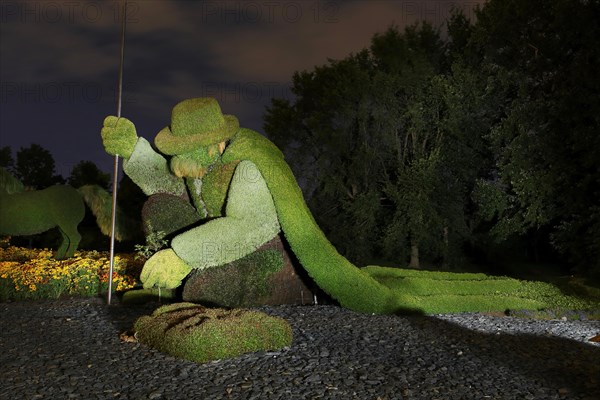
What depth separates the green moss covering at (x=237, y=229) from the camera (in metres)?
6.96

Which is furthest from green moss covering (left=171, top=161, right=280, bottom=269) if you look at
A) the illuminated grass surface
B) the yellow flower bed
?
the yellow flower bed

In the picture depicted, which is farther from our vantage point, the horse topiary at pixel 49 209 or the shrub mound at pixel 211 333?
the horse topiary at pixel 49 209

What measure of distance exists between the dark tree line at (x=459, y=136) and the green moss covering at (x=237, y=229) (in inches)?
447

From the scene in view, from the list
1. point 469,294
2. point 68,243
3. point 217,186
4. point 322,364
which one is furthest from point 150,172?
point 469,294

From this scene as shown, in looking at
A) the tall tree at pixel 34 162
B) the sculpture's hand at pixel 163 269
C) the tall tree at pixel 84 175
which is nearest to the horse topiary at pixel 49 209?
the sculpture's hand at pixel 163 269

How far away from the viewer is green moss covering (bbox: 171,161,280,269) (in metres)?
6.96

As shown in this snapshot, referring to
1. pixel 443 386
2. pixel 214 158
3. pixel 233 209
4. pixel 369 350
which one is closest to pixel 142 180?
pixel 214 158

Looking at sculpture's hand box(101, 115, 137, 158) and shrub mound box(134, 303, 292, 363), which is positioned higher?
sculpture's hand box(101, 115, 137, 158)

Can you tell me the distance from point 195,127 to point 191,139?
0.18 metres

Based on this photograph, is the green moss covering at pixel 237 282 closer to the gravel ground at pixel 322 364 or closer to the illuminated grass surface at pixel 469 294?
the gravel ground at pixel 322 364

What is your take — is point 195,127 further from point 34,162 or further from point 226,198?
point 34,162

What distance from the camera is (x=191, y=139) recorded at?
7.44 m

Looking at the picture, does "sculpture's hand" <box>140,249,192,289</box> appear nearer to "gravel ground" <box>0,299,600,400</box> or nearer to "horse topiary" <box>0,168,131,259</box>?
"gravel ground" <box>0,299,600,400</box>

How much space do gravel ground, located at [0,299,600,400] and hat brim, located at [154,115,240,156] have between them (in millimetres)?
2286
